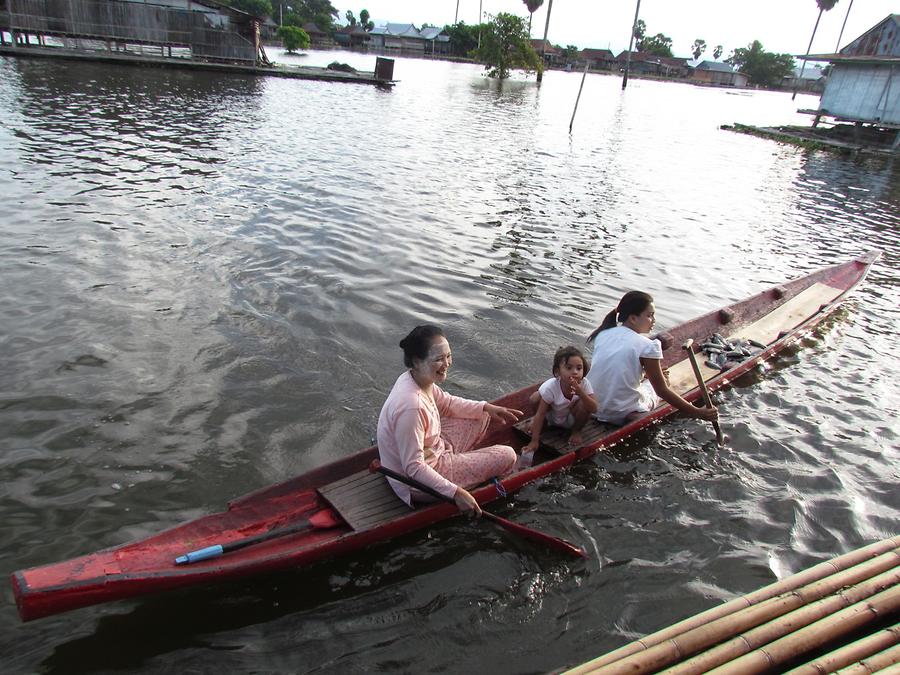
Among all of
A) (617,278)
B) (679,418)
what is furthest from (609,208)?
(679,418)

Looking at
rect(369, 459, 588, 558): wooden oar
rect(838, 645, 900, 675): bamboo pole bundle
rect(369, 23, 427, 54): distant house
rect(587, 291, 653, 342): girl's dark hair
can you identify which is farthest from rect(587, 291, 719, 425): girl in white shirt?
rect(369, 23, 427, 54): distant house

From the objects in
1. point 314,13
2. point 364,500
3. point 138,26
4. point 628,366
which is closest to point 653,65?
point 314,13

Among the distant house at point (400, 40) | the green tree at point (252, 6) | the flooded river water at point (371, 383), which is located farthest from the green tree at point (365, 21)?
the flooded river water at point (371, 383)

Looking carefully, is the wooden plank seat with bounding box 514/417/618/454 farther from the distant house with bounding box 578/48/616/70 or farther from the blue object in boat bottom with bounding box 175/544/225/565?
the distant house with bounding box 578/48/616/70

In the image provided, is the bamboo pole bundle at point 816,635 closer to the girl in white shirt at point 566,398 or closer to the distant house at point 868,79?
the girl in white shirt at point 566,398

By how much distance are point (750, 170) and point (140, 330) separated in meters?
23.7

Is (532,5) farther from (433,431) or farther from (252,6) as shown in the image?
(433,431)

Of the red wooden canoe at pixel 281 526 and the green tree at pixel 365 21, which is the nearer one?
the red wooden canoe at pixel 281 526

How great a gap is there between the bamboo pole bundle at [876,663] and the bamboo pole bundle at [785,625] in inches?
13.2

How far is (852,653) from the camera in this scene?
3219mm

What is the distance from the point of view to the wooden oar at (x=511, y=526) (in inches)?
175

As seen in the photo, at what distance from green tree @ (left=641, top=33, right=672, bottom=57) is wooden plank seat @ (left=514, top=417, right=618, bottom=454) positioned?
12444 centimetres

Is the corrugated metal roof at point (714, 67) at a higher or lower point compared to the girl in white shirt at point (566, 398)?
higher

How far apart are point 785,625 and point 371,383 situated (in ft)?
15.8
